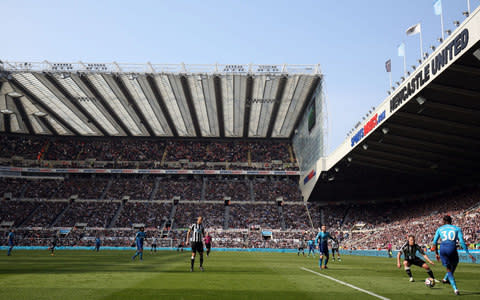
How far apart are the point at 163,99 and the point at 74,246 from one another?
20640 mm

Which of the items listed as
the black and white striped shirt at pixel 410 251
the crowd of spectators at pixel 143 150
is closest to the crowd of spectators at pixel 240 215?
the crowd of spectators at pixel 143 150

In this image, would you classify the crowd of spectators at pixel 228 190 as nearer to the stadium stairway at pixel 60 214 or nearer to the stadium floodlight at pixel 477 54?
the stadium stairway at pixel 60 214

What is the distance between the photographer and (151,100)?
4988cm

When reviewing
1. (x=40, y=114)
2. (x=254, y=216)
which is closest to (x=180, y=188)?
(x=254, y=216)

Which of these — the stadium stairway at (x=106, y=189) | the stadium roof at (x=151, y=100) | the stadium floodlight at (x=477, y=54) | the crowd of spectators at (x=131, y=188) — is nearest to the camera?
the stadium floodlight at (x=477, y=54)

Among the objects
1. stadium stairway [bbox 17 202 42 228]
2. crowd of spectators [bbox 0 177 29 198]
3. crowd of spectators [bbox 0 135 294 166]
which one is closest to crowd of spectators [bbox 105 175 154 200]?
crowd of spectators [bbox 0 135 294 166]

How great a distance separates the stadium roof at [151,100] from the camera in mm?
43312

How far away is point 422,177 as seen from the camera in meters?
43.5

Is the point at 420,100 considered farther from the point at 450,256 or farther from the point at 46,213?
the point at 46,213

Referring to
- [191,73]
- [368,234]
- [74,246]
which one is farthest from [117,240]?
[368,234]

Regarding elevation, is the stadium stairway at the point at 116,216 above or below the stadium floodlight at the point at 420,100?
below

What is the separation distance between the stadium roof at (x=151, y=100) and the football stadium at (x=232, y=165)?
0.79 feet

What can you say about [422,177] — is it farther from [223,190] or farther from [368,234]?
[223,190]

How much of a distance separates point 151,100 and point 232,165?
20185 millimetres
